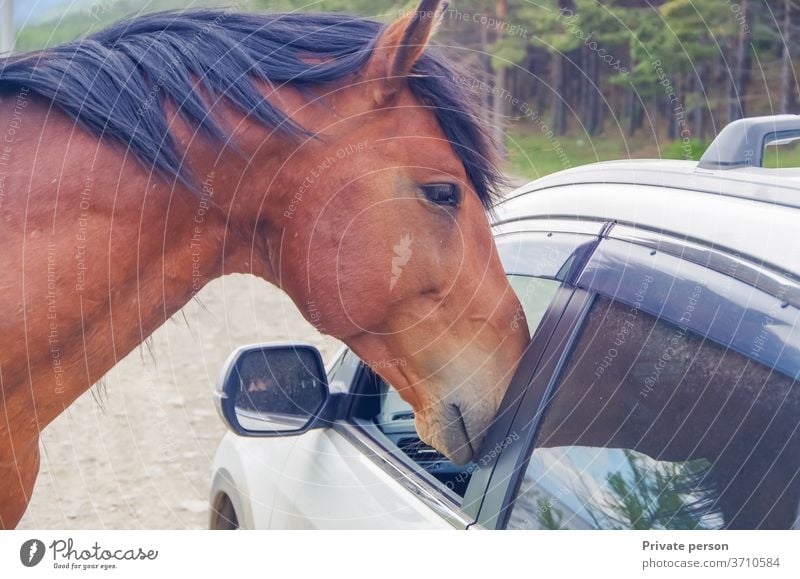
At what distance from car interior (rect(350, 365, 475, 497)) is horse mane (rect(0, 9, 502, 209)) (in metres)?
0.46

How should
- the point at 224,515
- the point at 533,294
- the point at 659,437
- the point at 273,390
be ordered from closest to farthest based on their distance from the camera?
the point at 659,437
the point at 533,294
the point at 273,390
the point at 224,515

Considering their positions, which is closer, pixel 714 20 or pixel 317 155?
pixel 317 155

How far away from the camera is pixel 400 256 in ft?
4.20

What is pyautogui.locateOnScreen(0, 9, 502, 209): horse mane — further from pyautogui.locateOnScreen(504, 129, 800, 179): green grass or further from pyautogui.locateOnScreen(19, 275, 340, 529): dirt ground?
pyautogui.locateOnScreen(19, 275, 340, 529): dirt ground

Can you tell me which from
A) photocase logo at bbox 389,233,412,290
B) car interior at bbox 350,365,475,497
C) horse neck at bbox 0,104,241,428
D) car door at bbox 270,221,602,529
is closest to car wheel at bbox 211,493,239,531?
car door at bbox 270,221,602,529

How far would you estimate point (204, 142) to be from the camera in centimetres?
127

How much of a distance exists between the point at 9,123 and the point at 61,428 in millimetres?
2901

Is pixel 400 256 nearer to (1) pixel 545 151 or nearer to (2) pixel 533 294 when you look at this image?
(2) pixel 533 294

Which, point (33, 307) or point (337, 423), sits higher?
point (33, 307)

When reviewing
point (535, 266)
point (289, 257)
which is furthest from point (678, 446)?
point (289, 257)
